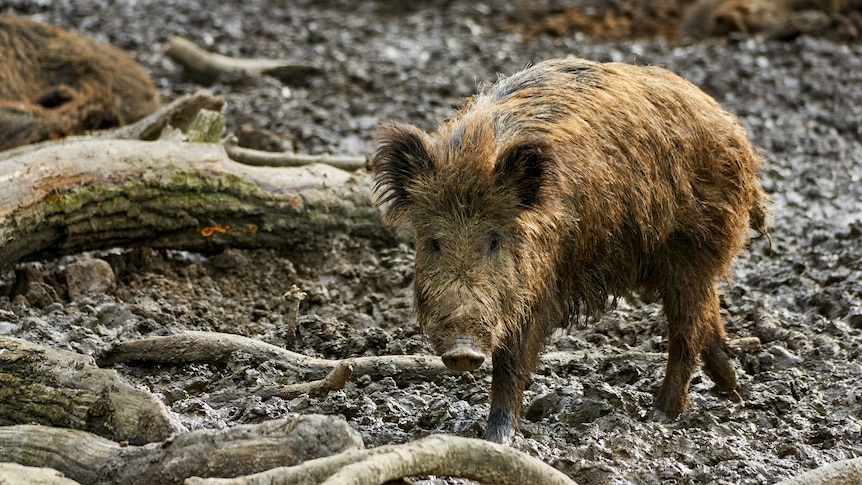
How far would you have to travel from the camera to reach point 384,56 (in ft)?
37.5

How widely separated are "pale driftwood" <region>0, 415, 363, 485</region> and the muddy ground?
0.81 m

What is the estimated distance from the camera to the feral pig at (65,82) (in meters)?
8.64

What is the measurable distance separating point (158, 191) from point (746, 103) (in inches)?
235

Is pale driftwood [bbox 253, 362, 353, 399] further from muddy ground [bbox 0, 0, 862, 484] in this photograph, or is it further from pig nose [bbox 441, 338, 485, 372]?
pig nose [bbox 441, 338, 485, 372]

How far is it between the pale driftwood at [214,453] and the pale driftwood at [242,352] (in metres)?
1.50

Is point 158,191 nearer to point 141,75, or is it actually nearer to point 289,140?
point 289,140

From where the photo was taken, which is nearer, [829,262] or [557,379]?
[557,379]

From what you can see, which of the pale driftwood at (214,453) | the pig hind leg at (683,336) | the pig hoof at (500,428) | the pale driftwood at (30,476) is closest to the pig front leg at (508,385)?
the pig hoof at (500,428)

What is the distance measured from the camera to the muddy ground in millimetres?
4977

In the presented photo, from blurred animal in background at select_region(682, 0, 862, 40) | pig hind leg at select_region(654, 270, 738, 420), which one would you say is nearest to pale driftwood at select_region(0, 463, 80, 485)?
pig hind leg at select_region(654, 270, 738, 420)

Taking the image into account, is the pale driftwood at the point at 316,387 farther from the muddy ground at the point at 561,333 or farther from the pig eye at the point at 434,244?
the pig eye at the point at 434,244

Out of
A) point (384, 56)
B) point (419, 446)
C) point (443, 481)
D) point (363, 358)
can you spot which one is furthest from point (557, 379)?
point (384, 56)

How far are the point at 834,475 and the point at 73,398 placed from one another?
298cm

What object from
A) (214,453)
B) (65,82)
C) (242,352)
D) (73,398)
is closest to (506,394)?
(242,352)
